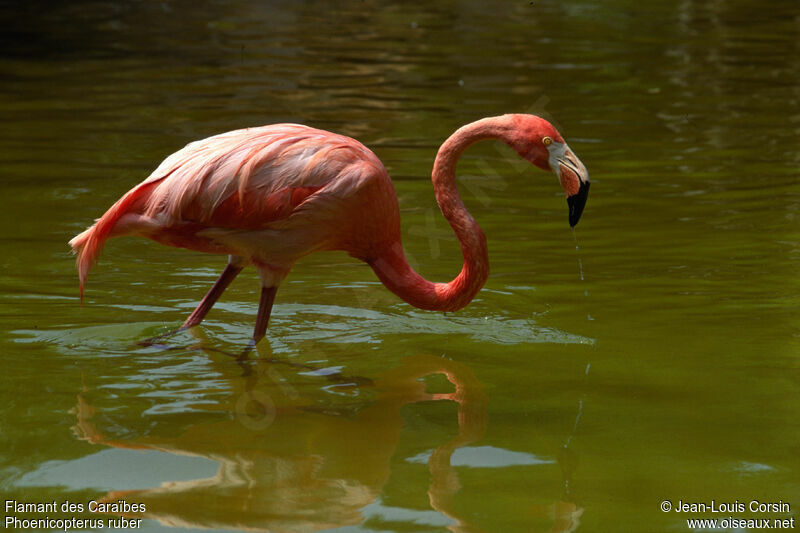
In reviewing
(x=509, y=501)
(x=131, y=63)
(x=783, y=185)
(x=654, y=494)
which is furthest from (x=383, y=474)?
(x=131, y=63)

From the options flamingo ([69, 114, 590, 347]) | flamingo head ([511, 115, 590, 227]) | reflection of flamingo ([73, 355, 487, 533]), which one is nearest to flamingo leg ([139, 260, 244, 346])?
flamingo ([69, 114, 590, 347])

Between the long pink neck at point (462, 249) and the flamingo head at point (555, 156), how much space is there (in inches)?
3.3

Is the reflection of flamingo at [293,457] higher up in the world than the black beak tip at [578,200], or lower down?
lower down

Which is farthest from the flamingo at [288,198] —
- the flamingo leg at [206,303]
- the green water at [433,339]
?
the green water at [433,339]

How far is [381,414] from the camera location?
4.79 m

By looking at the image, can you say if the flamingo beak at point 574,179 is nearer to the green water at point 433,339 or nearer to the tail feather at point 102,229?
the green water at point 433,339

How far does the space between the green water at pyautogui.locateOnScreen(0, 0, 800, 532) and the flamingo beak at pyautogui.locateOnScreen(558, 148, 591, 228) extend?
803mm

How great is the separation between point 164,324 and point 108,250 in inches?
67.6

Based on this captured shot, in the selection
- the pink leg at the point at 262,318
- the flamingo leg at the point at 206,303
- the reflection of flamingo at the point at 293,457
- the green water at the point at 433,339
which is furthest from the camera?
the flamingo leg at the point at 206,303

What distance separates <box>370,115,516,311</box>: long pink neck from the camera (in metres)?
5.27

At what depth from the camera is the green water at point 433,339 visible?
4027mm

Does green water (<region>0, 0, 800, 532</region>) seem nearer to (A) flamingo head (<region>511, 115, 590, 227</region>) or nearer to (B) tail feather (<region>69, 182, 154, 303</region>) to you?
(B) tail feather (<region>69, 182, 154, 303</region>)

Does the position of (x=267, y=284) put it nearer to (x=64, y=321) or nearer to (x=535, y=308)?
(x=64, y=321)

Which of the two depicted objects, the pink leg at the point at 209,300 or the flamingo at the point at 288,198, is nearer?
the flamingo at the point at 288,198
